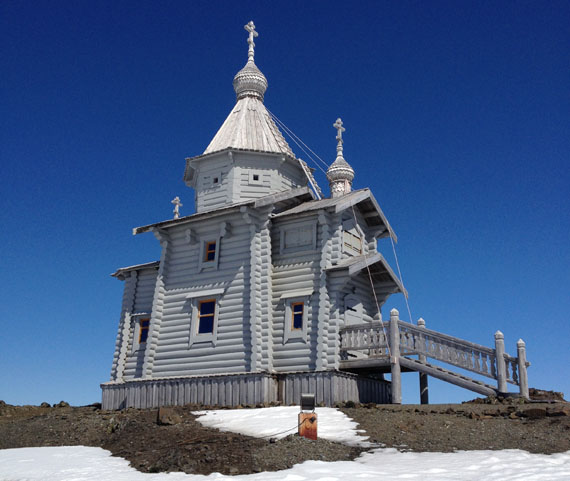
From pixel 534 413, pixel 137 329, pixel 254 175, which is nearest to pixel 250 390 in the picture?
pixel 137 329

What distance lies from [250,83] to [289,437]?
20.7m

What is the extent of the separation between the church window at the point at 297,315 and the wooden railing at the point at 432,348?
1.61 m

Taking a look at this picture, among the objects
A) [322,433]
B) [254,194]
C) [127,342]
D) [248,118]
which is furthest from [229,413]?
[248,118]

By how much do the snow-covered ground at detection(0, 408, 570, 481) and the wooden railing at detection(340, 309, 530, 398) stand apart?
495cm

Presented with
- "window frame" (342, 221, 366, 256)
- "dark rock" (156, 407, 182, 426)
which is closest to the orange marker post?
"dark rock" (156, 407, 182, 426)

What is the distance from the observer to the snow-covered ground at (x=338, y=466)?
11.4 meters

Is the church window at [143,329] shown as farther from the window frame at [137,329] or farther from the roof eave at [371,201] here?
the roof eave at [371,201]

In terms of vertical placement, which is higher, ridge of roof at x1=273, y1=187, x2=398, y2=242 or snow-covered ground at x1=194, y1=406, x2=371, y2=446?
ridge of roof at x1=273, y1=187, x2=398, y2=242

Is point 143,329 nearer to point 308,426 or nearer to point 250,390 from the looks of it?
point 250,390

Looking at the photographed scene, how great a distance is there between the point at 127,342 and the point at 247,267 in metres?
6.86

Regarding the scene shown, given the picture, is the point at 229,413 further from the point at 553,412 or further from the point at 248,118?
the point at 248,118

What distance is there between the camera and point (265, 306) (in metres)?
23.2

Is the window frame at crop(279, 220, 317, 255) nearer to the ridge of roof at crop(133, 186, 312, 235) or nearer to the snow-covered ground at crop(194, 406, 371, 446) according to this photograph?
the ridge of roof at crop(133, 186, 312, 235)

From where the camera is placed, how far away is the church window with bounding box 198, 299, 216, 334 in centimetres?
2411
